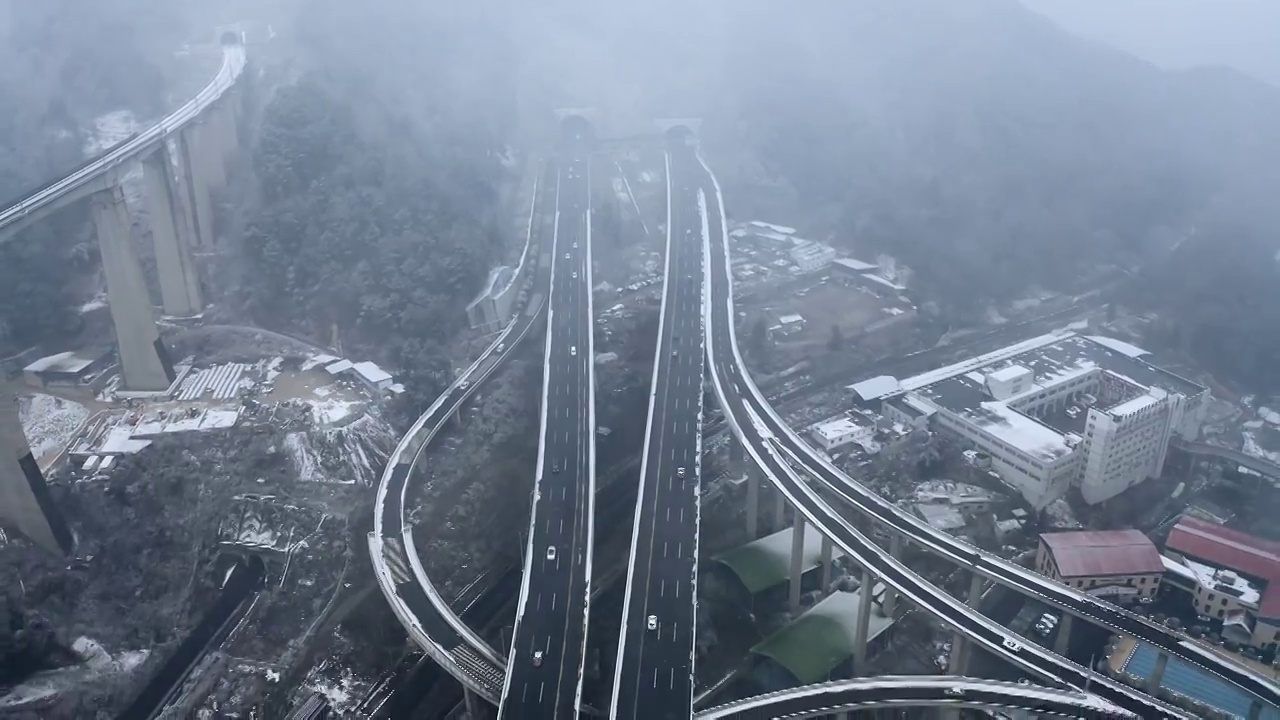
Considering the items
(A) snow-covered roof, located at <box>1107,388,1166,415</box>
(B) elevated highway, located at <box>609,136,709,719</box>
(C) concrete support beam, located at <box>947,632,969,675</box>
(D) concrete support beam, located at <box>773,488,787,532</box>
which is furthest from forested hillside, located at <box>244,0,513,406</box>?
(A) snow-covered roof, located at <box>1107,388,1166,415</box>

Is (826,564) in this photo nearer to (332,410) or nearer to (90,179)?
(332,410)

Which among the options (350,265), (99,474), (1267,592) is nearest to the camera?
(1267,592)

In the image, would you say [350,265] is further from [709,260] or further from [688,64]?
[688,64]

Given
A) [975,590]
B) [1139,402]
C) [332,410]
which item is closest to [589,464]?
[332,410]

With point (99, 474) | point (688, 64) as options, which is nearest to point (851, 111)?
point (688, 64)

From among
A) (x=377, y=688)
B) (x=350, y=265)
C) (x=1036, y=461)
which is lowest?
(x=377, y=688)

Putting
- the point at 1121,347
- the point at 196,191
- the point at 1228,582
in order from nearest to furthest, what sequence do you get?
1. the point at 1228,582
2. the point at 1121,347
3. the point at 196,191
